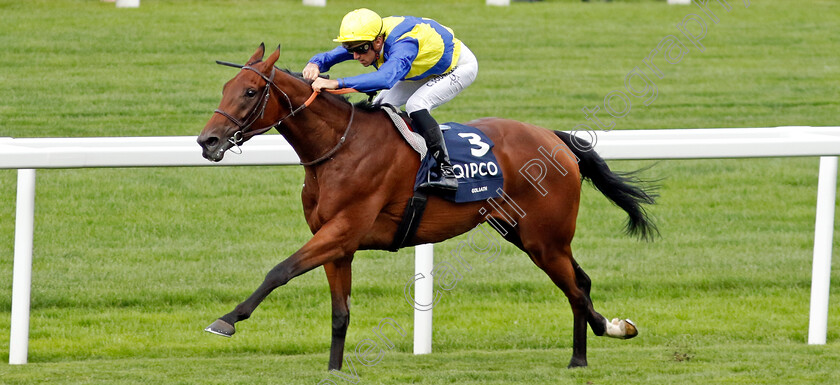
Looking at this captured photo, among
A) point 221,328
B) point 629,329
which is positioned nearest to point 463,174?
point 629,329

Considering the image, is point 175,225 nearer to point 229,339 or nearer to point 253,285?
point 253,285

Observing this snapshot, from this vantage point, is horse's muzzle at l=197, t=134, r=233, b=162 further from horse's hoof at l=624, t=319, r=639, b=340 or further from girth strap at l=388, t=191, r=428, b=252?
horse's hoof at l=624, t=319, r=639, b=340

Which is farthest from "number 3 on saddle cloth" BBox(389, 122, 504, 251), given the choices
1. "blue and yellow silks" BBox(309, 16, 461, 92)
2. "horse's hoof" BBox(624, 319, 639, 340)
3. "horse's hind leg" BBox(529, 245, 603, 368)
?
"horse's hoof" BBox(624, 319, 639, 340)

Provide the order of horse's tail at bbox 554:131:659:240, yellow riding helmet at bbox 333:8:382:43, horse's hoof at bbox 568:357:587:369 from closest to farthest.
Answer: yellow riding helmet at bbox 333:8:382:43 → horse's hoof at bbox 568:357:587:369 → horse's tail at bbox 554:131:659:240

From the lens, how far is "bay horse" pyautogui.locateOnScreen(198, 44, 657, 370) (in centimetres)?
450

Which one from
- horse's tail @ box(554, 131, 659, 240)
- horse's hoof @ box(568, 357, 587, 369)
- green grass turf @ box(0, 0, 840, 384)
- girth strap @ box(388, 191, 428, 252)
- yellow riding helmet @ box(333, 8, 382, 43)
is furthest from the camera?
horse's tail @ box(554, 131, 659, 240)

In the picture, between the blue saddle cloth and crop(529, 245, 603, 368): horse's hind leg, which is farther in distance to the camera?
crop(529, 245, 603, 368): horse's hind leg

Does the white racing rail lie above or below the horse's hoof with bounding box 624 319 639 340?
above

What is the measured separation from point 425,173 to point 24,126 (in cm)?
609

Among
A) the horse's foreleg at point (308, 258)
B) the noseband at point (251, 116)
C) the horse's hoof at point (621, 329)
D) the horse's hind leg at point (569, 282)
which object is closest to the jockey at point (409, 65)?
the noseband at point (251, 116)

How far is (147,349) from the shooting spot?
5.86 metres

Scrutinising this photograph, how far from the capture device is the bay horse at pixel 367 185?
177 inches

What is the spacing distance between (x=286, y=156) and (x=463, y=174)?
80 centimetres

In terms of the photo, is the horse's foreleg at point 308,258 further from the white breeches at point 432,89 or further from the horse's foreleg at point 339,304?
the white breeches at point 432,89
